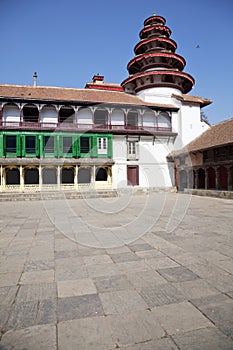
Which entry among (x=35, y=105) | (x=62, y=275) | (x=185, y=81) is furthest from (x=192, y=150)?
(x=62, y=275)

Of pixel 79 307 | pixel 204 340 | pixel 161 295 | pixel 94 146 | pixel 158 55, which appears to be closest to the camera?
pixel 204 340

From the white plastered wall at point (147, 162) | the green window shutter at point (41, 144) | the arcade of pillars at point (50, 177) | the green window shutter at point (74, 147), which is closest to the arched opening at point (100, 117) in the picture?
the white plastered wall at point (147, 162)

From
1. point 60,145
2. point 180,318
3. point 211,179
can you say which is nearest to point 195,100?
point 211,179

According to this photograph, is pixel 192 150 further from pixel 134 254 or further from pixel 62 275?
pixel 62 275

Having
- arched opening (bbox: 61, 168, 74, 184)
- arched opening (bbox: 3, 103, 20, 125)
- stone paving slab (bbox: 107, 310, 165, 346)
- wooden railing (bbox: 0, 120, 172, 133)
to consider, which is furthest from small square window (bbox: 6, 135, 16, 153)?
stone paving slab (bbox: 107, 310, 165, 346)

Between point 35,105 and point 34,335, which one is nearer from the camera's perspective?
point 34,335

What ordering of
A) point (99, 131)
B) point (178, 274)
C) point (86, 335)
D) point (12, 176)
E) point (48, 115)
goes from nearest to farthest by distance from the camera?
point (86, 335) < point (178, 274) < point (48, 115) < point (99, 131) < point (12, 176)

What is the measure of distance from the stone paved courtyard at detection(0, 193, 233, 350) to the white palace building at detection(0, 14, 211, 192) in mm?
17611

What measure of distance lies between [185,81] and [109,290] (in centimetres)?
3123

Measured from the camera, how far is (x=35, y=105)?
23.4 metres

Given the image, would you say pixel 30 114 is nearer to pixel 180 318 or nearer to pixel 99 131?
pixel 99 131

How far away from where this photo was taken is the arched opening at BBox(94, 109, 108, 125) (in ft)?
85.6

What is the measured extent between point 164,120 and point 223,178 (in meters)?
10.7

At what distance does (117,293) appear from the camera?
123 inches
